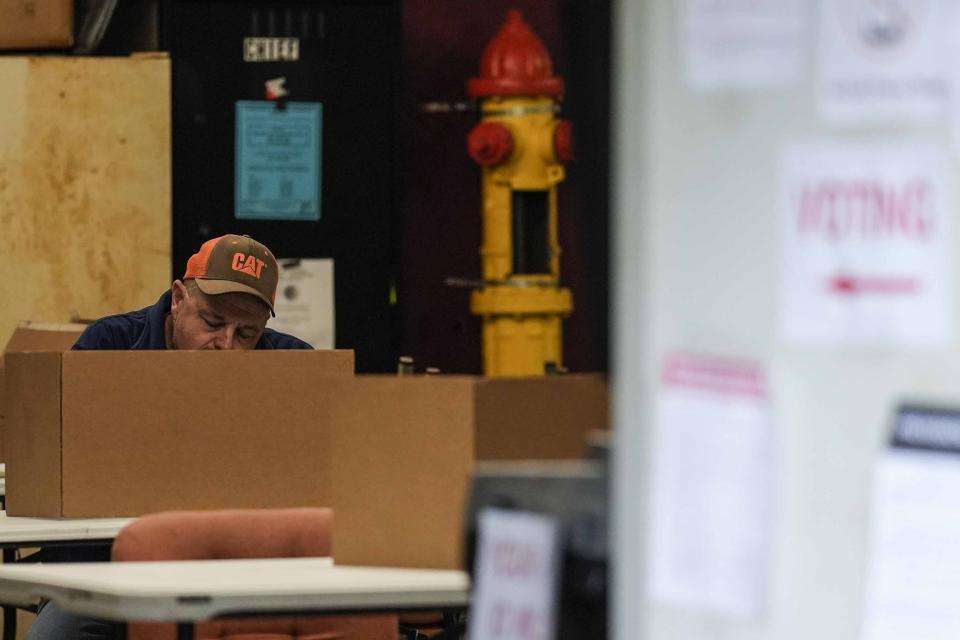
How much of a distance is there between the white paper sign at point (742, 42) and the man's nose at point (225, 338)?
2830 millimetres

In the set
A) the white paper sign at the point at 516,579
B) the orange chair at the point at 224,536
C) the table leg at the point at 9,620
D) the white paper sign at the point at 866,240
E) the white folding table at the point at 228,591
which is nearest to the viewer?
the white paper sign at the point at 866,240

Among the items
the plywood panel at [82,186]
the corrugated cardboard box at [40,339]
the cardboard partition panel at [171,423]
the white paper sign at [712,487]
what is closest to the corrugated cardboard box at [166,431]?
the cardboard partition panel at [171,423]

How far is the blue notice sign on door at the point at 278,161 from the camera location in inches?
215

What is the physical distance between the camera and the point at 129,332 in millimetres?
3887

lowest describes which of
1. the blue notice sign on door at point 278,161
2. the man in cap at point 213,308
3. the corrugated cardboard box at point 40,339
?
the corrugated cardboard box at point 40,339

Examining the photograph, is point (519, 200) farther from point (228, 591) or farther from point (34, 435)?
point (228, 591)

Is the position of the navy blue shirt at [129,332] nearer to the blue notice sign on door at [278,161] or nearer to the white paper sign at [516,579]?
the blue notice sign on door at [278,161]

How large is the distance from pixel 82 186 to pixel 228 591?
3564 millimetres

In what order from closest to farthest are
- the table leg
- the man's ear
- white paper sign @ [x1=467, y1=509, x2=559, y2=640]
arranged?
white paper sign @ [x1=467, y1=509, x2=559, y2=640], the man's ear, the table leg

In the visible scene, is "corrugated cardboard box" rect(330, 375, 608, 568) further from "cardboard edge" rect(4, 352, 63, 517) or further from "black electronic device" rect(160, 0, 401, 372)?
"black electronic device" rect(160, 0, 401, 372)

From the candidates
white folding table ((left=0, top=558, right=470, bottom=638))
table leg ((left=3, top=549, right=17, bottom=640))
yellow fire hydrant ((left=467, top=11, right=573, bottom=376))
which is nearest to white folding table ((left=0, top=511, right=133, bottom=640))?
white folding table ((left=0, top=558, right=470, bottom=638))

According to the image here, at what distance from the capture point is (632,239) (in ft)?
3.78

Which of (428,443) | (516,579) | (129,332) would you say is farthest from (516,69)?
(516,579)

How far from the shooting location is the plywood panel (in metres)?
5.62
